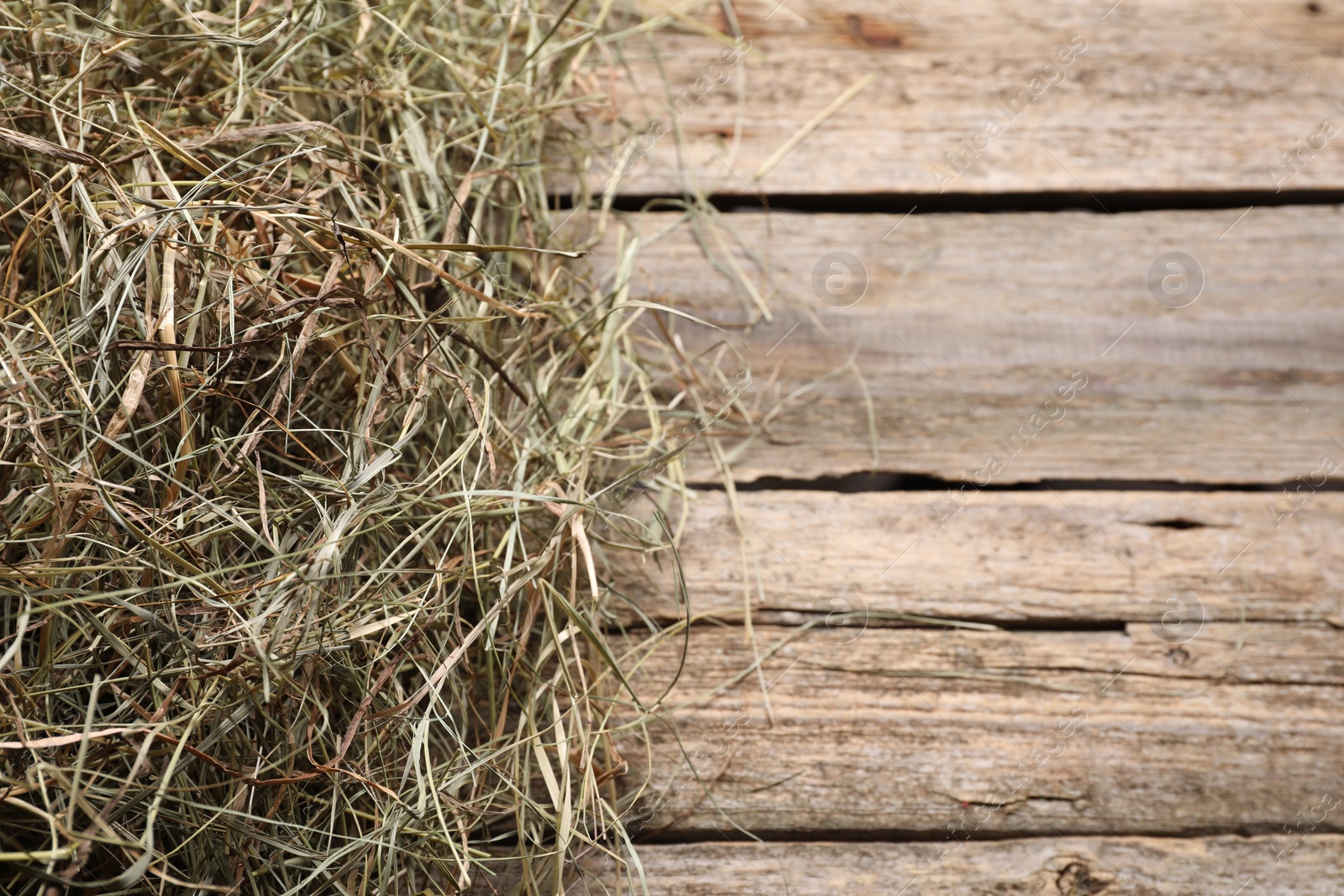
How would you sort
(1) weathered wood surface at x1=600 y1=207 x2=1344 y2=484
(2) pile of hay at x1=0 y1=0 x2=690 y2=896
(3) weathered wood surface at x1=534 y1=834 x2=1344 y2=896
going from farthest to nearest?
(1) weathered wood surface at x1=600 y1=207 x2=1344 y2=484, (3) weathered wood surface at x1=534 y1=834 x2=1344 y2=896, (2) pile of hay at x1=0 y1=0 x2=690 y2=896

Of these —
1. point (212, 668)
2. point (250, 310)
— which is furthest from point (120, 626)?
point (250, 310)

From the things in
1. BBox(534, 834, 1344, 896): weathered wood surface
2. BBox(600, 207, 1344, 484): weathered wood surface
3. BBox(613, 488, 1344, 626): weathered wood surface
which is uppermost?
BBox(600, 207, 1344, 484): weathered wood surface

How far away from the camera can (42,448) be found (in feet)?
2.04

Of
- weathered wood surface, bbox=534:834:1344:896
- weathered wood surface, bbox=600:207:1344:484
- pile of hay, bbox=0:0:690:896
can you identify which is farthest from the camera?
weathered wood surface, bbox=600:207:1344:484

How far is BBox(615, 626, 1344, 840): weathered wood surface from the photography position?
85 centimetres

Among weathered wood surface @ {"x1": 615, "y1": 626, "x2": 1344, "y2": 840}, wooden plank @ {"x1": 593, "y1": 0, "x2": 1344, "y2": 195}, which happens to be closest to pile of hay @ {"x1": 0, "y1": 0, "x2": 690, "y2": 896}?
weathered wood surface @ {"x1": 615, "y1": 626, "x2": 1344, "y2": 840}

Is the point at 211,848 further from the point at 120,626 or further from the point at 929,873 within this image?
the point at 929,873

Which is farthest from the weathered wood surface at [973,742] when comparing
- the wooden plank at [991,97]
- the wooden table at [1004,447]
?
the wooden plank at [991,97]

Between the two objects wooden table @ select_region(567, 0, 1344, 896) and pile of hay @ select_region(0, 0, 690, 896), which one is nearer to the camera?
pile of hay @ select_region(0, 0, 690, 896)

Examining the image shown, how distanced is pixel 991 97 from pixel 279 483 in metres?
0.95

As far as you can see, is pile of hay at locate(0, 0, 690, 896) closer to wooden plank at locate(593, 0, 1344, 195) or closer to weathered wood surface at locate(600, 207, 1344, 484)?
weathered wood surface at locate(600, 207, 1344, 484)

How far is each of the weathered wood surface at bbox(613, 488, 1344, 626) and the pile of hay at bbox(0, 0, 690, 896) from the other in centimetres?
13

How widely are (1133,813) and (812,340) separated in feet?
1.94

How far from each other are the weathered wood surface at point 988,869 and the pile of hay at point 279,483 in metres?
0.12
